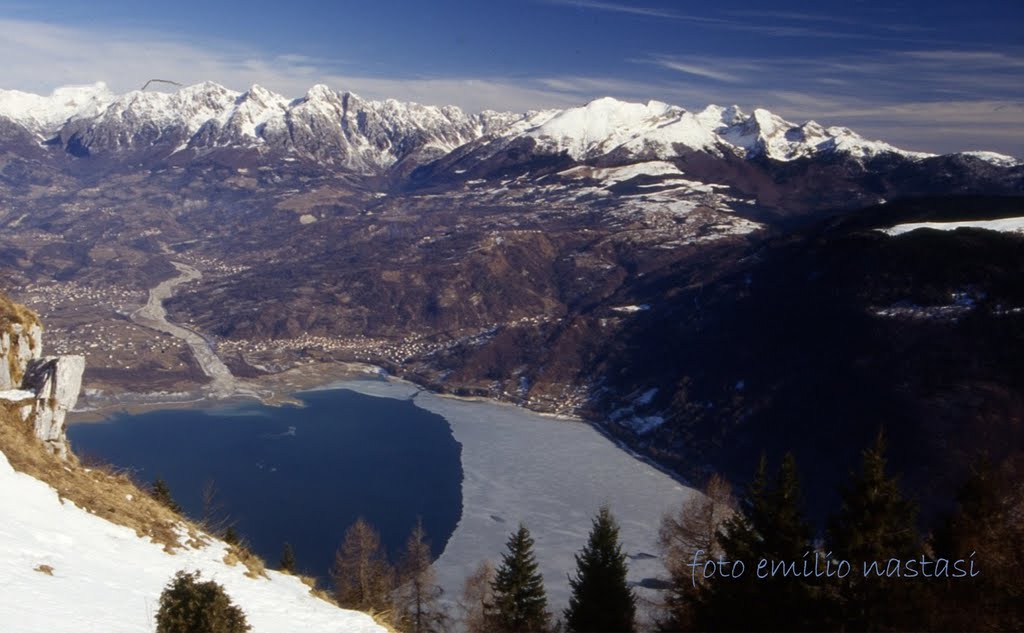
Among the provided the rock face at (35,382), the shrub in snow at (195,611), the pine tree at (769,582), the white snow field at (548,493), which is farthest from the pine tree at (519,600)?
the white snow field at (548,493)

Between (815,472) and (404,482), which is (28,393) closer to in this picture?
(404,482)

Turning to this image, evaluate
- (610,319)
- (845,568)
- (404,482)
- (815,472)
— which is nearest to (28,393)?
(845,568)

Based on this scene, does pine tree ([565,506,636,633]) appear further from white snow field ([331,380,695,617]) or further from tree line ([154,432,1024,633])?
white snow field ([331,380,695,617])

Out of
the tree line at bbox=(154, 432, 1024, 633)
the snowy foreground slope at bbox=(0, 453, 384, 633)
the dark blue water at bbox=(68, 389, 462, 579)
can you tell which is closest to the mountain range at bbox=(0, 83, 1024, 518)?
the dark blue water at bbox=(68, 389, 462, 579)

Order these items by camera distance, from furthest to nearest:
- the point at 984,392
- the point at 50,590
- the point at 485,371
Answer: the point at 485,371, the point at 984,392, the point at 50,590

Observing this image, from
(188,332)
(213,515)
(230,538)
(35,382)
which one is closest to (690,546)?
(230,538)

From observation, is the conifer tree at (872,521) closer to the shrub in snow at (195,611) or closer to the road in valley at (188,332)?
the shrub in snow at (195,611)
